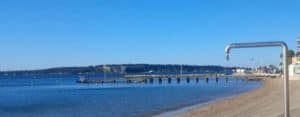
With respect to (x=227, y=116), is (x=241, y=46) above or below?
above

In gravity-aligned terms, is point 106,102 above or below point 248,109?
below

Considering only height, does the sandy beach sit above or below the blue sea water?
above

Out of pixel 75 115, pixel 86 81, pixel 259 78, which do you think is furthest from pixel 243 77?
pixel 75 115

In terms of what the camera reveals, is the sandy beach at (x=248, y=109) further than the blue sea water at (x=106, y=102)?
No

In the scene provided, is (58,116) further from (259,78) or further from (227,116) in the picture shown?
(259,78)

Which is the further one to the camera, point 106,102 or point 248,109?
point 106,102

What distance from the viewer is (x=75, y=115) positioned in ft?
107

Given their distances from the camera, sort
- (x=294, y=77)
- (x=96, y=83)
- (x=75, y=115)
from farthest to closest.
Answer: (x=96, y=83), (x=294, y=77), (x=75, y=115)

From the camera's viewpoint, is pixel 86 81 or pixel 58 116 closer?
pixel 58 116

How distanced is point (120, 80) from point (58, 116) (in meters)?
105

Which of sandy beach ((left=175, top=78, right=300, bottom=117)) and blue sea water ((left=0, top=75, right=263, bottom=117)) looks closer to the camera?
sandy beach ((left=175, top=78, right=300, bottom=117))

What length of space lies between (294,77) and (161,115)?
68447 millimetres

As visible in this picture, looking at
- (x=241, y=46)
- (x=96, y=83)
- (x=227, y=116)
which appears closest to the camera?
(x=241, y=46)

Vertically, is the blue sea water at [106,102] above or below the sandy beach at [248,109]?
below
